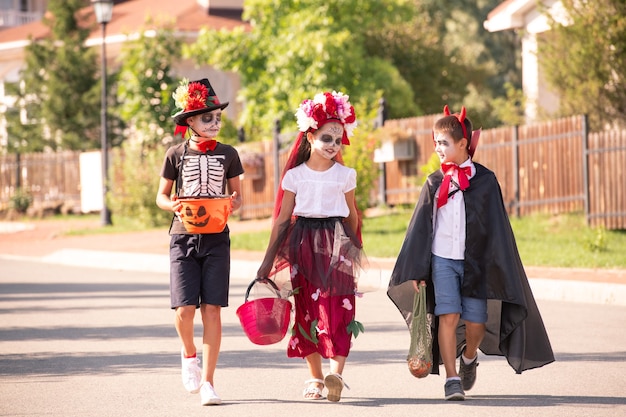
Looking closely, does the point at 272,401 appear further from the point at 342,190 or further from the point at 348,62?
the point at 348,62

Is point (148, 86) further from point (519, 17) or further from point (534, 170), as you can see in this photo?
point (534, 170)

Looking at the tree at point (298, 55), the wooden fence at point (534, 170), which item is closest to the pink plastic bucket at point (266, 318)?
the wooden fence at point (534, 170)

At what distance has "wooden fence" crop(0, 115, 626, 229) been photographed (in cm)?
2016

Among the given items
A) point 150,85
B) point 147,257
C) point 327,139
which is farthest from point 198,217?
point 150,85

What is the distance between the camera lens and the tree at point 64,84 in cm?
3666

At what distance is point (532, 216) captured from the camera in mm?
22141

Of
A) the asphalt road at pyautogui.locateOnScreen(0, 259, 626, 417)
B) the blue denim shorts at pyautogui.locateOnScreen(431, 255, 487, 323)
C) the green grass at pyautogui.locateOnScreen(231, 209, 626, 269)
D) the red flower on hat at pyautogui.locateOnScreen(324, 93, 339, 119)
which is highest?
the red flower on hat at pyautogui.locateOnScreen(324, 93, 339, 119)

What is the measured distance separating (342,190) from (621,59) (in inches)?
538

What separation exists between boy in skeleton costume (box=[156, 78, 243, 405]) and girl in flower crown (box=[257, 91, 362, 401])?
308 millimetres

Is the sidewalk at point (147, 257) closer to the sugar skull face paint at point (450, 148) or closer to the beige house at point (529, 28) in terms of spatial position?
the sugar skull face paint at point (450, 148)

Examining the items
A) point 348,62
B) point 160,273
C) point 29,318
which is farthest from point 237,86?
point 29,318

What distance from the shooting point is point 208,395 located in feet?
24.2

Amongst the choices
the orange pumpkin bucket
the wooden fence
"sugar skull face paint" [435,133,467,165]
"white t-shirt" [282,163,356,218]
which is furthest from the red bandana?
the wooden fence

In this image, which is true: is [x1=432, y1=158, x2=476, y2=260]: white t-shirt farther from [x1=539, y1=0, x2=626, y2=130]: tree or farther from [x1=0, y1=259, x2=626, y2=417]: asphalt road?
[x1=539, y1=0, x2=626, y2=130]: tree
